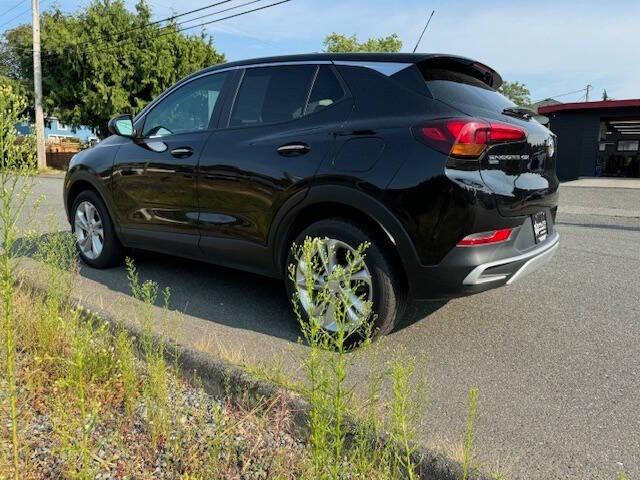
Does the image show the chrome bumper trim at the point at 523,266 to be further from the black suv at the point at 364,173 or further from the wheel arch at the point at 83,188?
the wheel arch at the point at 83,188

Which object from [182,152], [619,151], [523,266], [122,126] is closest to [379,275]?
[523,266]

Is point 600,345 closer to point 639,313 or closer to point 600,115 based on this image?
point 639,313

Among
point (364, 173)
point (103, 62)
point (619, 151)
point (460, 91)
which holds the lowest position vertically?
point (619, 151)

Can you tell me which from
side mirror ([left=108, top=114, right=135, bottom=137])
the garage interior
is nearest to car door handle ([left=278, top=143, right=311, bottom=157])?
side mirror ([left=108, top=114, right=135, bottom=137])

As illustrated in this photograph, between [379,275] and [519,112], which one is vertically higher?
[519,112]

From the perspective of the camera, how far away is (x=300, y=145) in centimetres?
337

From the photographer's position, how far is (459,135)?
2.82 meters

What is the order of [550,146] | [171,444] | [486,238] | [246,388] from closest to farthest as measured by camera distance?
[171,444], [246,388], [486,238], [550,146]

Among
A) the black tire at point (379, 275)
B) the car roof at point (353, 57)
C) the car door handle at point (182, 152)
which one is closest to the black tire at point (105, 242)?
the car door handle at point (182, 152)

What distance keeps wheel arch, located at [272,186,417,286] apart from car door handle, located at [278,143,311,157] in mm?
295

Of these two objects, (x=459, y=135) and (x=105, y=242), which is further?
(x=105, y=242)

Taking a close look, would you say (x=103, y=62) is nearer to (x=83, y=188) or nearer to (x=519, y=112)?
(x=83, y=188)

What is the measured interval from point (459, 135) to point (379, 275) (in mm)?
942

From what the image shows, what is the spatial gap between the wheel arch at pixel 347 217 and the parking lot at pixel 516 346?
0.64 metres
